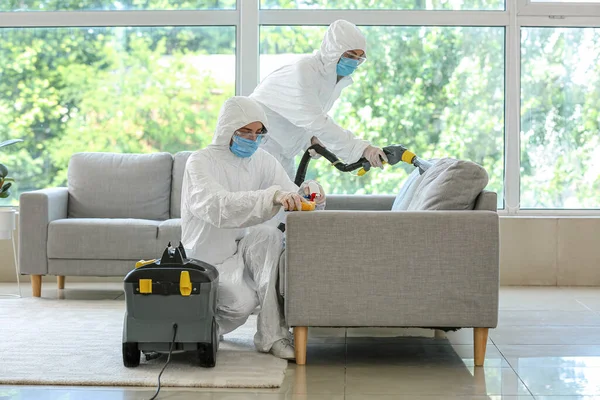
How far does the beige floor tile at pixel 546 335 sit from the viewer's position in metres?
3.90

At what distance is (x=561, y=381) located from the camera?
315cm

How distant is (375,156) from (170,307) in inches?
51.4

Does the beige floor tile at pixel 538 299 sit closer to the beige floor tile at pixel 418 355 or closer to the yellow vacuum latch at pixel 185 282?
the beige floor tile at pixel 418 355

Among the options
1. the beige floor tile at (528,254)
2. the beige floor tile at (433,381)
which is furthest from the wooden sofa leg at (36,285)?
the beige floor tile at (528,254)

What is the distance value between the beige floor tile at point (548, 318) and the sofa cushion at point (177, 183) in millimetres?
2071

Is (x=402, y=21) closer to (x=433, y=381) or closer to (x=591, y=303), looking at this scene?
(x=591, y=303)

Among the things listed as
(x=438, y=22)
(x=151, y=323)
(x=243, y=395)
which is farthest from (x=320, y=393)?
(x=438, y=22)

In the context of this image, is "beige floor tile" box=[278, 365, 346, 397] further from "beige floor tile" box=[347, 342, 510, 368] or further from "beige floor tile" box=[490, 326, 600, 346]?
"beige floor tile" box=[490, 326, 600, 346]

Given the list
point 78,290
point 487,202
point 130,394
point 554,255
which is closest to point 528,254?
point 554,255

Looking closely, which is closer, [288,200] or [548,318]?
[288,200]

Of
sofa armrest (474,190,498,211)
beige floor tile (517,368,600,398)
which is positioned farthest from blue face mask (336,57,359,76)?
beige floor tile (517,368,600,398)

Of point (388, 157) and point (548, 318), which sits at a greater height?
point (388, 157)

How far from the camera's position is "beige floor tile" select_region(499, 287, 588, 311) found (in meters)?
4.84

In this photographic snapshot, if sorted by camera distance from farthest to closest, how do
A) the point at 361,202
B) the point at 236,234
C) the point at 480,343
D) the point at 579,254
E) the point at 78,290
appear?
1. the point at 579,254
2. the point at 78,290
3. the point at 361,202
4. the point at 236,234
5. the point at 480,343
